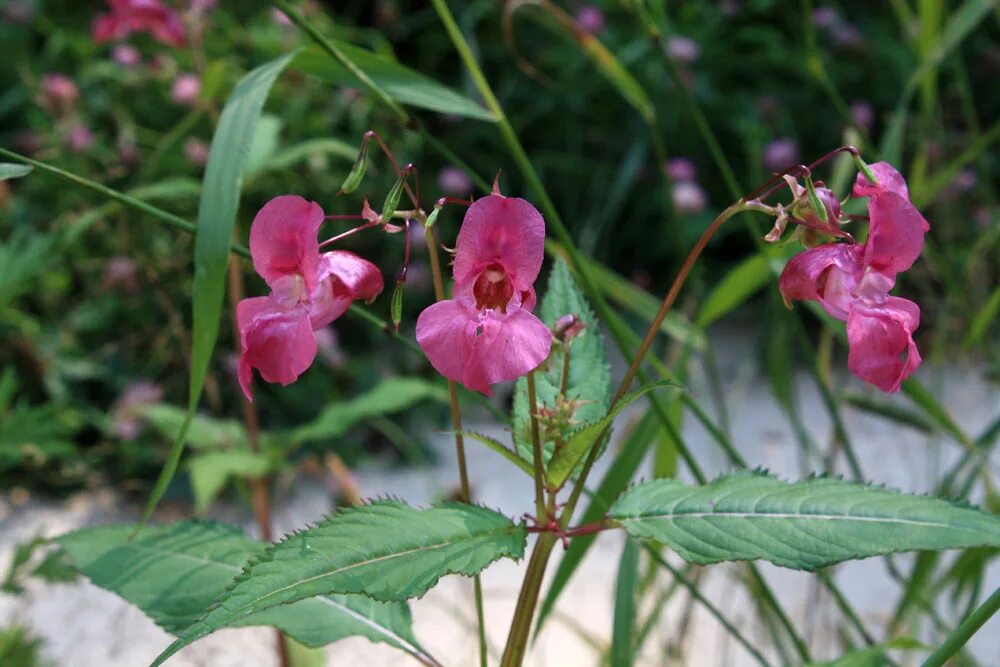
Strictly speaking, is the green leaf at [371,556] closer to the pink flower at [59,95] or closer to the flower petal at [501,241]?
the flower petal at [501,241]

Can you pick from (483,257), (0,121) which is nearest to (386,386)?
(483,257)

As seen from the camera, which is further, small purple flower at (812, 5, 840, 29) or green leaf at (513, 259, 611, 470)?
small purple flower at (812, 5, 840, 29)

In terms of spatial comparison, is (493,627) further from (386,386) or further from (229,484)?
(229,484)

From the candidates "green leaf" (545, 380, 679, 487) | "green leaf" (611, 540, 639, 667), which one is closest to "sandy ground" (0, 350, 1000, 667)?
"green leaf" (611, 540, 639, 667)

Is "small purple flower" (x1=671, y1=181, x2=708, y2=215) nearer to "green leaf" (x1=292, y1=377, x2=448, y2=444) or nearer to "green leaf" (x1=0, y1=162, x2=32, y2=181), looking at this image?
"green leaf" (x1=292, y1=377, x2=448, y2=444)

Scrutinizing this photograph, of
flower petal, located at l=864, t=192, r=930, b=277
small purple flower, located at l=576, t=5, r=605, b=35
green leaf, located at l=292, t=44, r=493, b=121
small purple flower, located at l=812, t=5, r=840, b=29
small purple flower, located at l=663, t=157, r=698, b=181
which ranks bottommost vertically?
flower petal, located at l=864, t=192, r=930, b=277

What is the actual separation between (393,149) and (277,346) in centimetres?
156

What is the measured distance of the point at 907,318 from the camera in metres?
0.45

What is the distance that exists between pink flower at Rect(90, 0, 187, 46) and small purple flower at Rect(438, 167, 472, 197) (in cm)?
79

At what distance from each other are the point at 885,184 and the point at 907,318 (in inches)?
2.5

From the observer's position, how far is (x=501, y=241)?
0.45m

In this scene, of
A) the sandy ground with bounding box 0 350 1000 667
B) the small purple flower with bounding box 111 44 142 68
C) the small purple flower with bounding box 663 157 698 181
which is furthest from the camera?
the small purple flower with bounding box 663 157 698 181

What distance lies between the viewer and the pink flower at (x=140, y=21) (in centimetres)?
117

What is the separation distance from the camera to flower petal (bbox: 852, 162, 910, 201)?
0.46 meters
